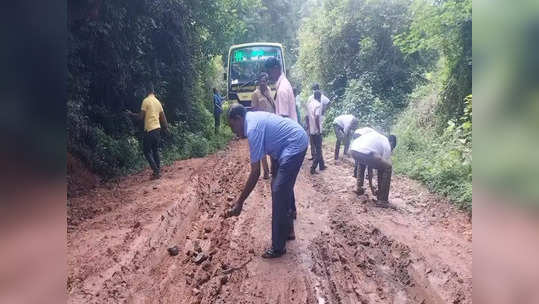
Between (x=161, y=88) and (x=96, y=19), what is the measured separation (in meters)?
0.82

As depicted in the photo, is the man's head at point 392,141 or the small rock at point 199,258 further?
the man's head at point 392,141

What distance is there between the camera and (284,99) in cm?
458

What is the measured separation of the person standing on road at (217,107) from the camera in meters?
4.70

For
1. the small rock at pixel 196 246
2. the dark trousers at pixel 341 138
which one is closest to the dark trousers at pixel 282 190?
the small rock at pixel 196 246

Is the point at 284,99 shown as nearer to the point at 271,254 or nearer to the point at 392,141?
the point at 392,141

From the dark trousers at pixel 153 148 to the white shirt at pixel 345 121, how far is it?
2.33 meters

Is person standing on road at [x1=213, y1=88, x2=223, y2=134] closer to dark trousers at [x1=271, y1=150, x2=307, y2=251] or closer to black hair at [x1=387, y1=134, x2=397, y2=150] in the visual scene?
dark trousers at [x1=271, y1=150, x2=307, y2=251]

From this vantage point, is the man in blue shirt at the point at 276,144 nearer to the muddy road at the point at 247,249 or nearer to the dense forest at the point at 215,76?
the muddy road at the point at 247,249

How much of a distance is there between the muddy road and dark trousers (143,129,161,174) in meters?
0.11

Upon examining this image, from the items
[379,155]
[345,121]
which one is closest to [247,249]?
[379,155]


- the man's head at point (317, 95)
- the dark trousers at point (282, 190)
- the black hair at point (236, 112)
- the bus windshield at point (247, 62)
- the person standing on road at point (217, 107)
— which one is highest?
the bus windshield at point (247, 62)

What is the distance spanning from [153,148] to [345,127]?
239 cm

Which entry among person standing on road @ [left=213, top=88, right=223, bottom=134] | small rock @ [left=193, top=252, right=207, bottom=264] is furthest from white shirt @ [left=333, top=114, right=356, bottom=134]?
small rock @ [left=193, top=252, right=207, bottom=264]
